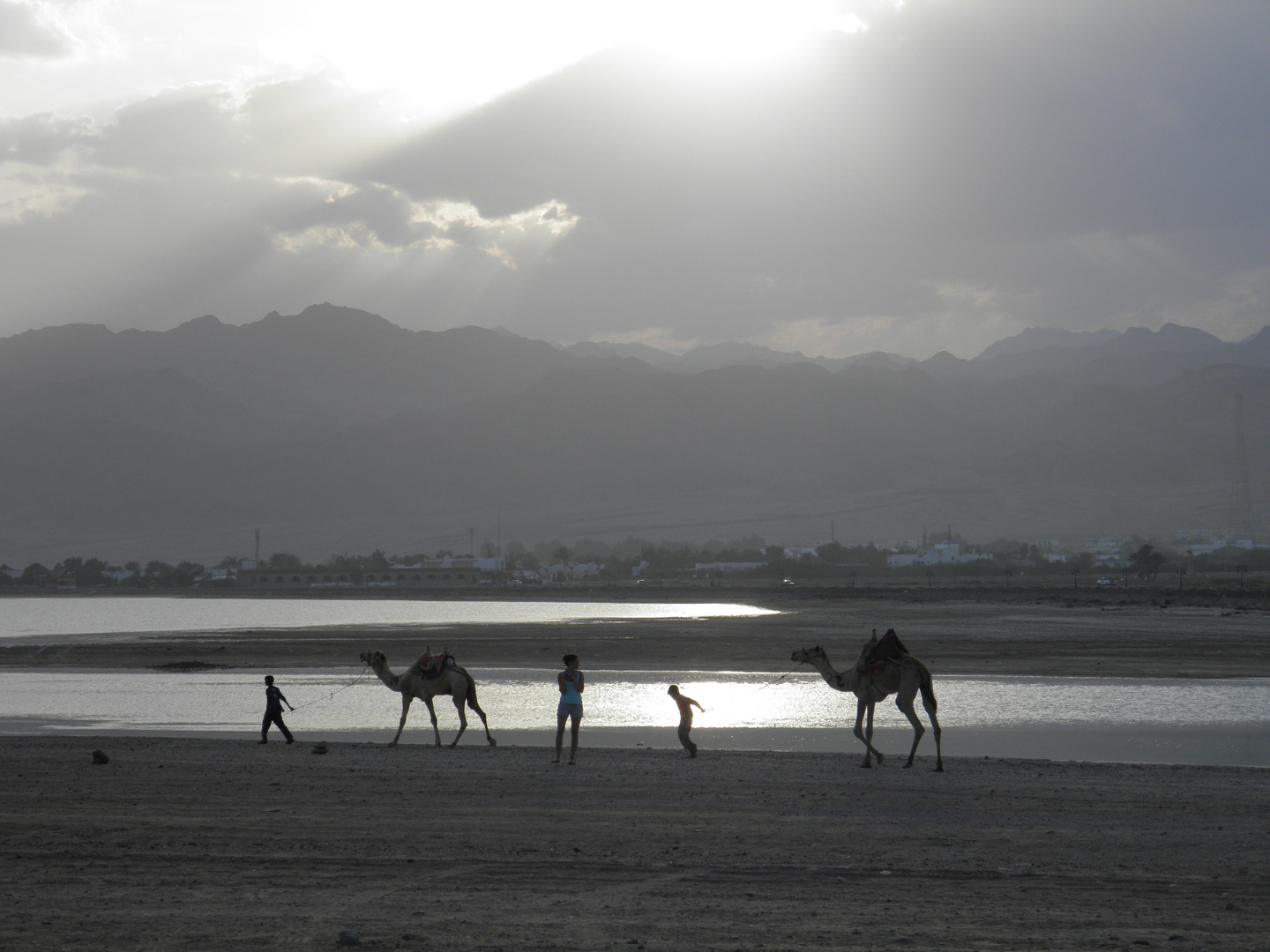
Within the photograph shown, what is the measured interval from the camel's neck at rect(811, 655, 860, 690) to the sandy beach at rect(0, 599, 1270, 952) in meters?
1.04

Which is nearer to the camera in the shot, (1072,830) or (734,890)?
(734,890)

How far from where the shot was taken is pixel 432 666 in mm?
19469

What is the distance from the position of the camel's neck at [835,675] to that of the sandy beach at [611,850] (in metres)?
1.04

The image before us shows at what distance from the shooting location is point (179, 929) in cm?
902

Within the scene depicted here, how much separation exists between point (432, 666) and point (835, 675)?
21.4ft

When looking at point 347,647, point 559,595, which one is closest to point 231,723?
point 347,647

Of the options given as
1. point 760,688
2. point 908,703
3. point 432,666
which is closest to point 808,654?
point 908,703

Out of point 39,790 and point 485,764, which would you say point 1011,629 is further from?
point 39,790

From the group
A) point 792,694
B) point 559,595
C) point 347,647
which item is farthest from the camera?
point 559,595

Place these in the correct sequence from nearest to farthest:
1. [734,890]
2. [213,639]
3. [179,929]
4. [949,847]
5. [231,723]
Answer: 1. [179,929]
2. [734,890]
3. [949,847]
4. [231,723]
5. [213,639]

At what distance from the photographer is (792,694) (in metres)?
28.1

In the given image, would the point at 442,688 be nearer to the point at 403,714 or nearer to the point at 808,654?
the point at 403,714

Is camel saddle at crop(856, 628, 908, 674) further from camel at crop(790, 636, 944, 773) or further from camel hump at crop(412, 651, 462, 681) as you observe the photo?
camel hump at crop(412, 651, 462, 681)

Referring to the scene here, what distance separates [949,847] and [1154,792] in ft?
13.8
